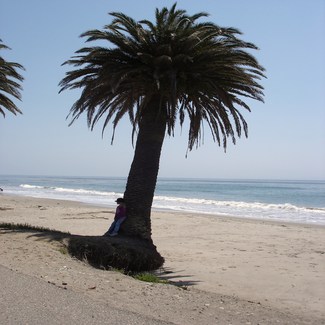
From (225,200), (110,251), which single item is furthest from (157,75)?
(225,200)

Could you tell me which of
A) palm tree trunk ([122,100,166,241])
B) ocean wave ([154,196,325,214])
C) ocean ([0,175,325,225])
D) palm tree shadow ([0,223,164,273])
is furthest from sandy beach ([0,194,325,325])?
ocean wave ([154,196,325,214])

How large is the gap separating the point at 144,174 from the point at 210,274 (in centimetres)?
293

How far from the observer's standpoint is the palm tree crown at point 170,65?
10156 millimetres

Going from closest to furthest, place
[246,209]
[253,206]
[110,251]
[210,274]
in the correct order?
[110,251]
[210,274]
[246,209]
[253,206]

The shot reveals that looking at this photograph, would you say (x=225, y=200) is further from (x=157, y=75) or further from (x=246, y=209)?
(x=157, y=75)

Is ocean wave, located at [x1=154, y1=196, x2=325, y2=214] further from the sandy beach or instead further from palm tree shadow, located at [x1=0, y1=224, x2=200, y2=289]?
palm tree shadow, located at [x1=0, y1=224, x2=200, y2=289]

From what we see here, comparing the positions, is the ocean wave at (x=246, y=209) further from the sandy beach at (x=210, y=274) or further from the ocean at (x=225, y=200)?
the sandy beach at (x=210, y=274)

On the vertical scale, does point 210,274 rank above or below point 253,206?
below

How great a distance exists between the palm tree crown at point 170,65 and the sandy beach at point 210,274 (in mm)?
3876

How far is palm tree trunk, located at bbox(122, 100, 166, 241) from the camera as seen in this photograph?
1065 cm

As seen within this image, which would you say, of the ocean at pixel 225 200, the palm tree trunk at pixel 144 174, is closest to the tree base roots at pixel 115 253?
the palm tree trunk at pixel 144 174

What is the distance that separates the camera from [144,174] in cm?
1079

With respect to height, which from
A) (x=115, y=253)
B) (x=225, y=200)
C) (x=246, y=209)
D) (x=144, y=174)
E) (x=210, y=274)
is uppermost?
(x=144, y=174)

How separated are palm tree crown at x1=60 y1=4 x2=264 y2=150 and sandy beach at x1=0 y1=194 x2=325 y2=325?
12.7 feet
